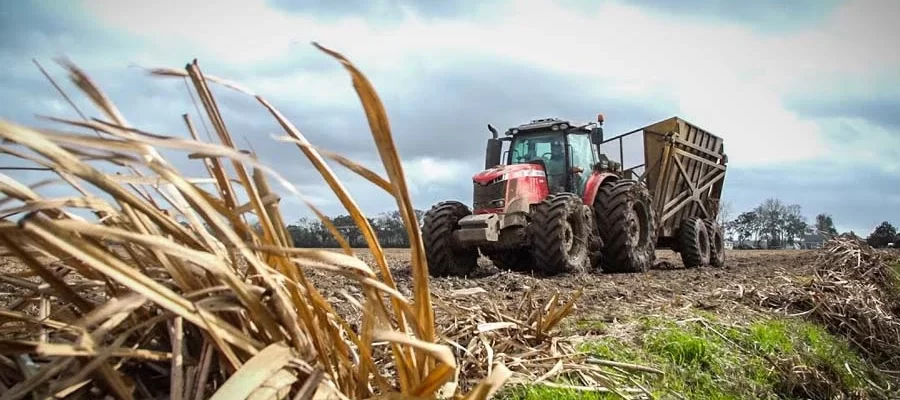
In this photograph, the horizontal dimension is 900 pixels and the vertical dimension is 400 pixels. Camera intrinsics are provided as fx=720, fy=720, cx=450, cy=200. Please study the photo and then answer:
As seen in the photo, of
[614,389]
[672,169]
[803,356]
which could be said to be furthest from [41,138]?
[672,169]

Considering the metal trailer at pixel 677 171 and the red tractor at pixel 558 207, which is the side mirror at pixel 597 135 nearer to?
the red tractor at pixel 558 207

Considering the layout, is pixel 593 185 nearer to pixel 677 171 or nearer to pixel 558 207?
pixel 558 207

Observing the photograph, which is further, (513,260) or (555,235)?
(513,260)

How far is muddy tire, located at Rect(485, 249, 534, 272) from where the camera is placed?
452 inches

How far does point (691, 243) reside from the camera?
14.7 meters

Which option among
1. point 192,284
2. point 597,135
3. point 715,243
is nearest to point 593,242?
point 597,135

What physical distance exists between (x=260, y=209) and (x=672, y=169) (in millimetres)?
13689

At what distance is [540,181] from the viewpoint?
11445mm

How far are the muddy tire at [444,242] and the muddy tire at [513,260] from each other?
0.45 m

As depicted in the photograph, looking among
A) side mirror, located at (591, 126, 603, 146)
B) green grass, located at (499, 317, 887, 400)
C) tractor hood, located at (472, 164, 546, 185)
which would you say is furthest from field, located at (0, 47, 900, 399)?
side mirror, located at (591, 126, 603, 146)

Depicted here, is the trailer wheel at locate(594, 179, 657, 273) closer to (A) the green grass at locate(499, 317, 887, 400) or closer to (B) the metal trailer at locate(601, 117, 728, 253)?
(B) the metal trailer at locate(601, 117, 728, 253)

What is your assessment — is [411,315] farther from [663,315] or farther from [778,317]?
[778,317]

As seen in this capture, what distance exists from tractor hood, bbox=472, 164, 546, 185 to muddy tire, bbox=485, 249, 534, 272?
3.98 feet

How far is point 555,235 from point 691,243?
6198 mm
